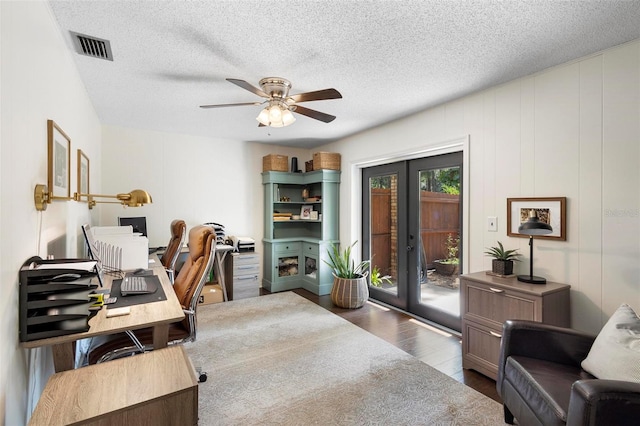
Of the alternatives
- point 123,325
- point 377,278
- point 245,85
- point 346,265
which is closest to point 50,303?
point 123,325

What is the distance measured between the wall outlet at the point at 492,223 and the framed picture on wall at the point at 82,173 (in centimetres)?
346

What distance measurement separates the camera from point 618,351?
4.80 ft

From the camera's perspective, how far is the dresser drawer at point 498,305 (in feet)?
6.93

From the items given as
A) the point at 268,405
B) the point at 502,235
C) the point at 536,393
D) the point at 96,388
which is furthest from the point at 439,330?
the point at 96,388

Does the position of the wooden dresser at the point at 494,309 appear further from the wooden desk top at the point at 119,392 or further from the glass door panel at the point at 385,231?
the wooden desk top at the point at 119,392

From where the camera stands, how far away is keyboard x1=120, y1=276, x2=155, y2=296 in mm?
1894

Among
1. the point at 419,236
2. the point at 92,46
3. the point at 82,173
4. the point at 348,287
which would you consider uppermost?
the point at 92,46

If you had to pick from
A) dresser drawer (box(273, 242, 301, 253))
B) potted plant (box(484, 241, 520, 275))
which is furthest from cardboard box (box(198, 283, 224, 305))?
potted plant (box(484, 241, 520, 275))

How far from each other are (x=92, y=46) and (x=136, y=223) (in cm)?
246

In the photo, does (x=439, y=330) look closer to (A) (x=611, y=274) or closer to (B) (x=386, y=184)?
(A) (x=611, y=274)

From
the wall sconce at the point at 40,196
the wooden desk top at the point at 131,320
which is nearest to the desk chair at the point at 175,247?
the wooden desk top at the point at 131,320

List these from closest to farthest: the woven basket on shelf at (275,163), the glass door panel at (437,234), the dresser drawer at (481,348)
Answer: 1. the dresser drawer at (481,348)
2. the glass door panel at (437,234)
3. the woven basket on shelf at (275,163)

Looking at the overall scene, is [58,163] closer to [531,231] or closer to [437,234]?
Answer: [531,231]

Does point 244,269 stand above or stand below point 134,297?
below
